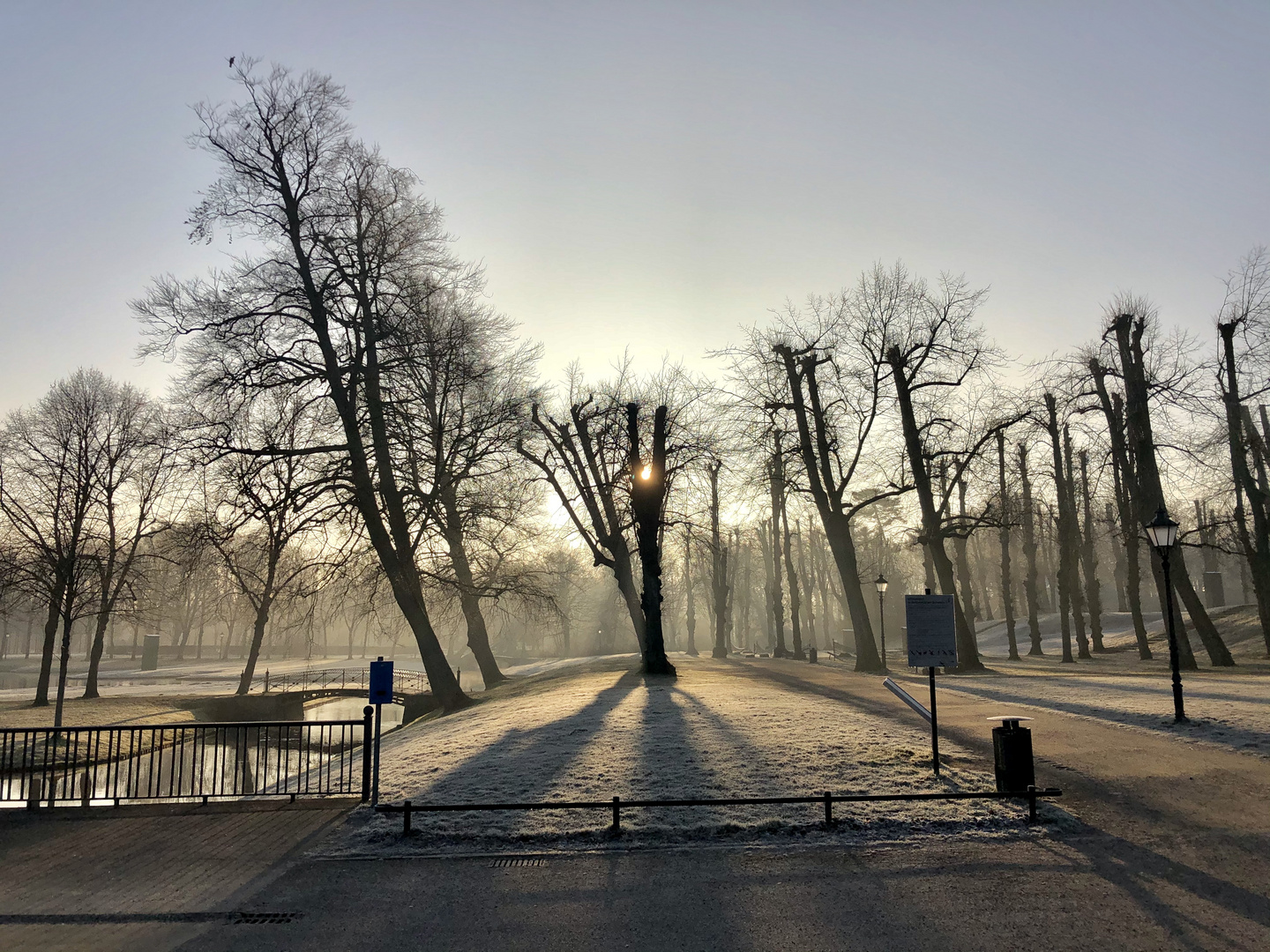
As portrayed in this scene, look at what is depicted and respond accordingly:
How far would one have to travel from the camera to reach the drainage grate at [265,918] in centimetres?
621

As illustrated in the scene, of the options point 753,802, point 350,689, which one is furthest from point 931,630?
point 350,689

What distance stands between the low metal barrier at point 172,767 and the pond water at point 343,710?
3992 millimetres

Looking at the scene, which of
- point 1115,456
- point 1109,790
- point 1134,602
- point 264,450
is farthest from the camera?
point 1134,602

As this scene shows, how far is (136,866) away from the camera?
7578 millimetres

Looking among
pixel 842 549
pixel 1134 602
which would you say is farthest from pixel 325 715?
pixel 1134 602

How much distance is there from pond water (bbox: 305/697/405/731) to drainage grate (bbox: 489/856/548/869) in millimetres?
23023

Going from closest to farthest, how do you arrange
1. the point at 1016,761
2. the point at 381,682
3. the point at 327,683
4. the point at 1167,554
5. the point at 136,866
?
the point at 136,866 < the point at 1016,761 < the point at 381,682 < the point at 1167,554 < the point at 327,683

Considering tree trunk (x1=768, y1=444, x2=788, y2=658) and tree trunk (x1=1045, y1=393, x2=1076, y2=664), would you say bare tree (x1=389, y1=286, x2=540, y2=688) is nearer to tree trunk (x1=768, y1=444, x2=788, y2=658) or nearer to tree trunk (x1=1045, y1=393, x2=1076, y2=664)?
tree trunk (x1=768, y1=444, x2=788, y2=658)

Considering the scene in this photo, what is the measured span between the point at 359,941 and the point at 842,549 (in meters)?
23.2

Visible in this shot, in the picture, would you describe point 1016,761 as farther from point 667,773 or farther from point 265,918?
point 265,918

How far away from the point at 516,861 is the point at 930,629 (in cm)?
590

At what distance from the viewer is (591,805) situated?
7773 millimetres

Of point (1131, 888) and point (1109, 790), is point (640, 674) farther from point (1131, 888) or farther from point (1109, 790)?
point (1131, 888)

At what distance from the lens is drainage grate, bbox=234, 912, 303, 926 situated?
621 cm
